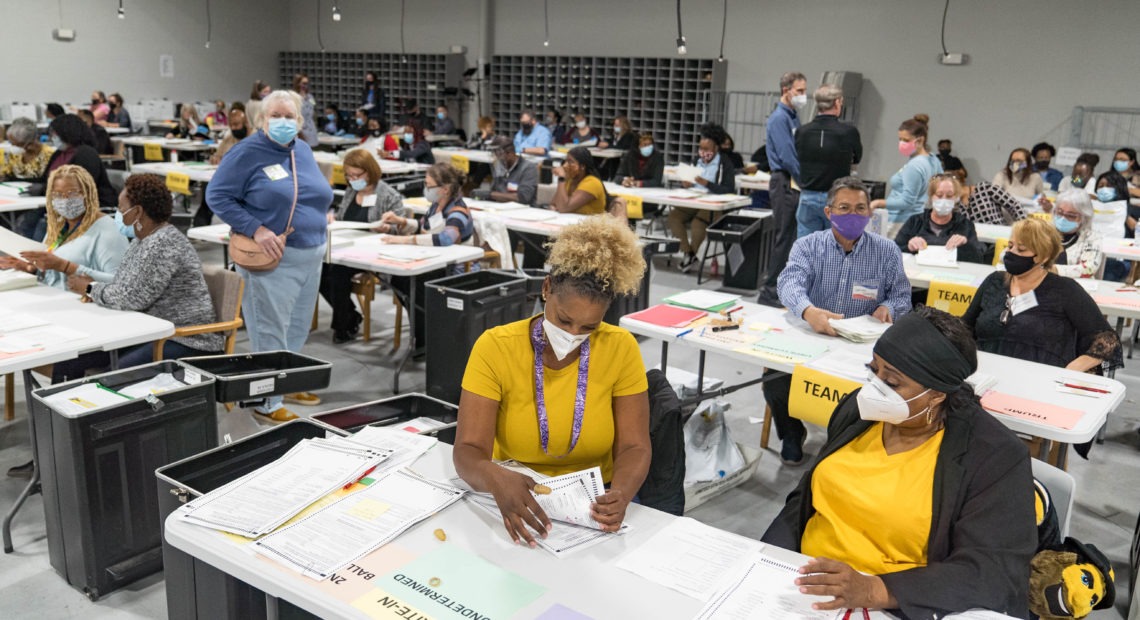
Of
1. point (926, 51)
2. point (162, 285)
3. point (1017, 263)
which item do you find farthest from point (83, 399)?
point (926, 51)

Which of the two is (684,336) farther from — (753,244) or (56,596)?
(753,244)

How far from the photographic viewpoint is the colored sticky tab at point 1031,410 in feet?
8.61

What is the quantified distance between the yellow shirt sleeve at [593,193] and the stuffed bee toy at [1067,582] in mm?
5079

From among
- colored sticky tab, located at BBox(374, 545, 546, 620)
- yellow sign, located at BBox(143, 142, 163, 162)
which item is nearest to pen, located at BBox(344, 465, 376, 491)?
colored sticky tab, located at BBox(374, 545, 546, 620)

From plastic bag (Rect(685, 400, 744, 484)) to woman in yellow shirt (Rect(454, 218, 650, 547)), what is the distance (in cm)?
155

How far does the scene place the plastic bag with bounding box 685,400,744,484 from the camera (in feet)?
12.2

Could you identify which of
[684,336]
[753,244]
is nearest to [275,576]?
[684,336]

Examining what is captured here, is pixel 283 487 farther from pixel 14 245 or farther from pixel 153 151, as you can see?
pixel 153 151

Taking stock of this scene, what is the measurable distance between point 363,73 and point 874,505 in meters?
16.8

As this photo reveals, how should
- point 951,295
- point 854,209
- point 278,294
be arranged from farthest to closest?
point 951,295 → point 278,294 → point 854,209

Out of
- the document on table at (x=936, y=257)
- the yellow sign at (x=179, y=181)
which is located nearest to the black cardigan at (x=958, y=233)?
the document on table at (x=936, y=257)

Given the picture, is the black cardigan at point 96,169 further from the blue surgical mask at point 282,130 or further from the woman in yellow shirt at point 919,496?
the woman in yellow shirt at point 919,496

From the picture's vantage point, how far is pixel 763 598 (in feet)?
5.48

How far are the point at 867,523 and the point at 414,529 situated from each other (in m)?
1.00
